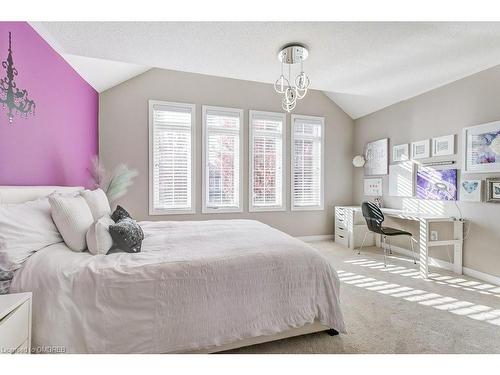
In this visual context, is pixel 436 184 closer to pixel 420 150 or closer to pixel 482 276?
pixel 420 150

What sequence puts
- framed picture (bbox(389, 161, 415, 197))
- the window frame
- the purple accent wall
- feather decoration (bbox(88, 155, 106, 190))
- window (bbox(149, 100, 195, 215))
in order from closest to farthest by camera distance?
the purple accent wall
feather decoration (bbox(88, 155, 106, 190))
framed picture (bbox(389, 161, 415, 197))
window (bbox(149, 100, 195, 215))
the window frame

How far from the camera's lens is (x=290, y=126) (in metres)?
4.68

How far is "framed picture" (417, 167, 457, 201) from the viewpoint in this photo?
10.5 ft

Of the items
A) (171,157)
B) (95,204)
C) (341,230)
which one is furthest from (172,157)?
(341,230)

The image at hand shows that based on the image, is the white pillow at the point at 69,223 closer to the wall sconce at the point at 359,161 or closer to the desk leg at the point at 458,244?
the desk leg at the point at 458,244

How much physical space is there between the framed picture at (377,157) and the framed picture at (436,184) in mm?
686

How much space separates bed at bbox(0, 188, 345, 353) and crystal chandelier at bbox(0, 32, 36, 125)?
72 centimetres

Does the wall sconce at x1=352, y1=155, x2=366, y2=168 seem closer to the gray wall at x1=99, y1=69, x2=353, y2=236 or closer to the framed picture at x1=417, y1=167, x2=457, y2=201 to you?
the gray wall at x1=99, y1=69, x2=353, y2=236

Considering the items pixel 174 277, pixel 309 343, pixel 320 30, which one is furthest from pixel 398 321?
pixel 320 30

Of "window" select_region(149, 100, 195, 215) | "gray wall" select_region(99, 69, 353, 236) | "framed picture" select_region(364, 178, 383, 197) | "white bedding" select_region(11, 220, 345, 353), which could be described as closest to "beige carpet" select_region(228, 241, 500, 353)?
"white bedding" select_region(11, 220, 345, 353)

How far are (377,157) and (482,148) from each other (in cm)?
165

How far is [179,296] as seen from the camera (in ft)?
4.65

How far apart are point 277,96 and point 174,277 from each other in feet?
13.1
